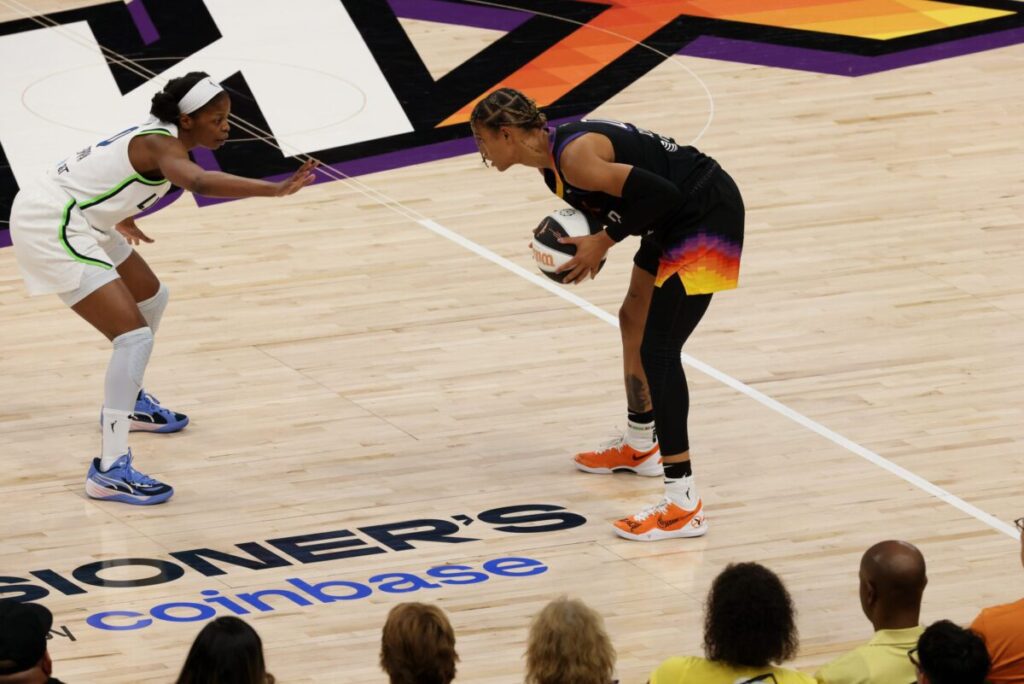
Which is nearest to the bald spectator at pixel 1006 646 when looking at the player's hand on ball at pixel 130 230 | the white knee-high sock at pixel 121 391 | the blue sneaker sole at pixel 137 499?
the blue sneaker sole at pixel 137 499

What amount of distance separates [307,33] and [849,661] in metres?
10.0

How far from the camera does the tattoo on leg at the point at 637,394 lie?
768cm

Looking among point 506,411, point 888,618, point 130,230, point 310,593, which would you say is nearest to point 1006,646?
point 888,618

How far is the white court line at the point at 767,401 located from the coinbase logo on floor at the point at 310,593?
5.72 feet

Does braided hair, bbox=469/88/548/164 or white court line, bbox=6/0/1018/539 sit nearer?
braided hair, bbox=469/88/548/164

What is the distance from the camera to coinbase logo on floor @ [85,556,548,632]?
6.59 m

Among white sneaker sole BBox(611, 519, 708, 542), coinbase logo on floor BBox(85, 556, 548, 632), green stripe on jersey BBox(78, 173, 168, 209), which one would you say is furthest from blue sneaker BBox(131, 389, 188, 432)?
white sneaker sole BBox(611, 519, 708, 542)

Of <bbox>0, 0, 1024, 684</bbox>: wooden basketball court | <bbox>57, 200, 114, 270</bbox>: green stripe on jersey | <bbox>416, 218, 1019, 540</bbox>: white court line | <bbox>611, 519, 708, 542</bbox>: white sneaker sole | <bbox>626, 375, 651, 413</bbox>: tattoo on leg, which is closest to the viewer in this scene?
<bbox>0, 0, 1024, 684</bbox>: wooden basketball court

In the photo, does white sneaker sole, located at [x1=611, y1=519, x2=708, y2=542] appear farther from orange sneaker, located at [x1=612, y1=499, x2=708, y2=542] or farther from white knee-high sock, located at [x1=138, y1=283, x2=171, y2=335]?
white knee-high sock, located at [x1=138, y1=283, x2=171, y2=335]

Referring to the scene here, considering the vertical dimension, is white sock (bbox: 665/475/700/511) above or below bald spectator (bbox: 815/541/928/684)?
below

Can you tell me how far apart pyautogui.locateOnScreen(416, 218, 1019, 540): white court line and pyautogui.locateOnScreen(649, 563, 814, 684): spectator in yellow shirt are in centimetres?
274

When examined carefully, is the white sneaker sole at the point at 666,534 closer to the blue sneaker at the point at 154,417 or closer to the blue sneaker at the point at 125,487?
the blue sneaker at the point at 125,487

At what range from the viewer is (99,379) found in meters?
8.95

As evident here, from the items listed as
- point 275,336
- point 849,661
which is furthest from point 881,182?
point 849,661
